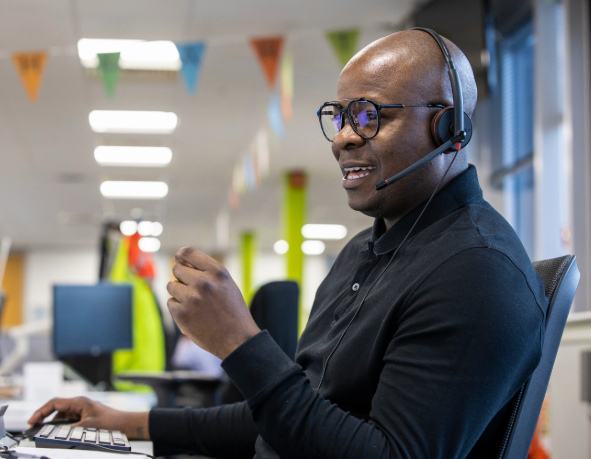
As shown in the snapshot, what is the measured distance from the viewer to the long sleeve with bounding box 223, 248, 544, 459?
720 mm

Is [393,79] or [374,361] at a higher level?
[393,79]

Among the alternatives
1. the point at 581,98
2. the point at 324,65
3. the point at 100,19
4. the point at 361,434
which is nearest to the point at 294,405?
the point at 361,434

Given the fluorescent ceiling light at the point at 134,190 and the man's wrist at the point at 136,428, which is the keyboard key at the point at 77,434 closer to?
the man's wrist at the point at 136,428

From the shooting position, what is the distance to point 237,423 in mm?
1114

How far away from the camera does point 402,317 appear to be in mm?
797

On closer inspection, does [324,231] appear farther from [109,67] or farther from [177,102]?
[109,67]

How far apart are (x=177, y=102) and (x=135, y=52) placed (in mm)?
1083

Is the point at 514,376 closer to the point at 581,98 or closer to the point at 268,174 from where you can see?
the point at 581,98

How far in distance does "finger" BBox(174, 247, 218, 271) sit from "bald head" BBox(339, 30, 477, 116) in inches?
14.3

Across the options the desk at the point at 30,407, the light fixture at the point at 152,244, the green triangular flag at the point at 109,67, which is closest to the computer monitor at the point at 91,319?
the desk at the point at 30,407

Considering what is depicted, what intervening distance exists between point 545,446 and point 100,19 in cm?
338

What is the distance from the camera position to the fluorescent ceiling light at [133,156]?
689 centimetres

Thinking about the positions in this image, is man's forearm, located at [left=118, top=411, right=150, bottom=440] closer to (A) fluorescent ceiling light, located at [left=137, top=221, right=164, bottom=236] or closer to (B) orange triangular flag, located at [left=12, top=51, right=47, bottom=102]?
(B) orange triangular flag, located at [left=12, top=51, right=47, bottom=102]

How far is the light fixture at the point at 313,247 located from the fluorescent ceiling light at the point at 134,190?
18.7ft
